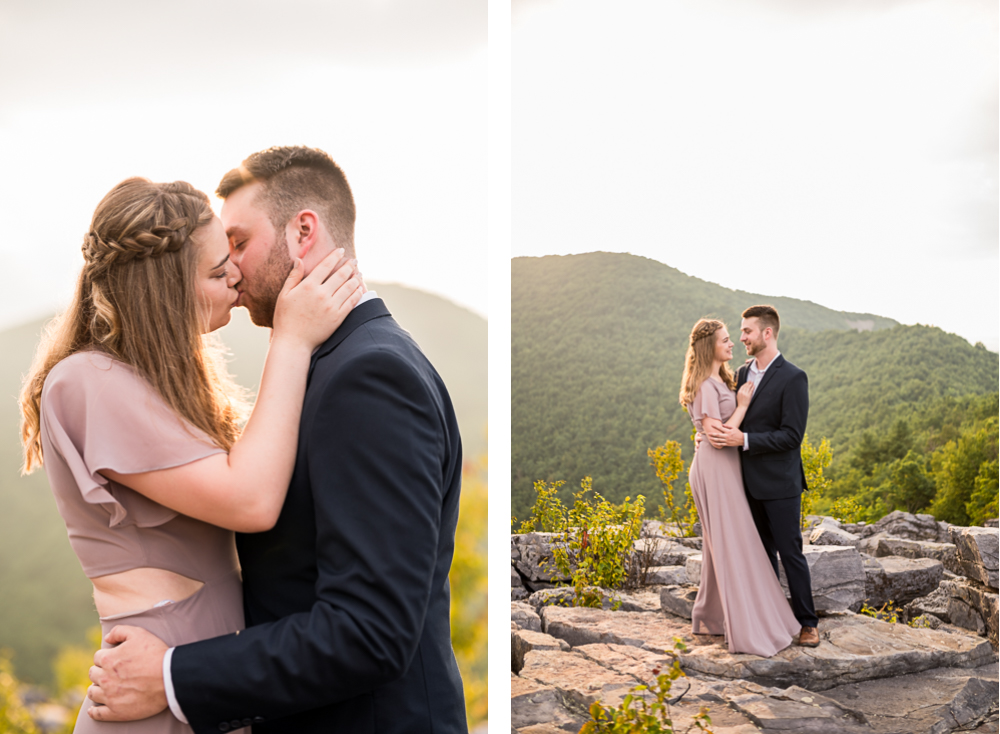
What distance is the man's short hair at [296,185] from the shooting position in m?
1.31

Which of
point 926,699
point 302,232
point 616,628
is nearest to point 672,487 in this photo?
point 616,628

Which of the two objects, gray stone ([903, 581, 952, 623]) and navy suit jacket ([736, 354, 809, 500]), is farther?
gray stone ([903, 581, 952, 623])

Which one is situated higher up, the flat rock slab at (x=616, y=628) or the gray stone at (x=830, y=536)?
the gray stone at (x=830, y=536)

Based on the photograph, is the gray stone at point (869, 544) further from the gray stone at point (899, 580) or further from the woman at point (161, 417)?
the woman at point (161, 417)

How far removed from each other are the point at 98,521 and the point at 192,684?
31cm

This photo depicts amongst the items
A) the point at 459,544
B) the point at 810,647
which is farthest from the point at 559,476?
the point at 810,647

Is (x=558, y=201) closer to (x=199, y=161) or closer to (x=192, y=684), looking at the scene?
(x=199, y=161)

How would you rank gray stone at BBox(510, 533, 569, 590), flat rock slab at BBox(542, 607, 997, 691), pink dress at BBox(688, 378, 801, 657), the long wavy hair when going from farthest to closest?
1. gray stone at BBox(510, 533, 569, 590)
2. pink dress at BBox(688, 378, 801, 657)
3. flat rock slab at BBox(542, 607, 997, 691)
4. the long wavy hair

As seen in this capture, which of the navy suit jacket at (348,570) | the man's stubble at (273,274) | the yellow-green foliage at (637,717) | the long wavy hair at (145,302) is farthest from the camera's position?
the yellow-green foliage at (637,717)

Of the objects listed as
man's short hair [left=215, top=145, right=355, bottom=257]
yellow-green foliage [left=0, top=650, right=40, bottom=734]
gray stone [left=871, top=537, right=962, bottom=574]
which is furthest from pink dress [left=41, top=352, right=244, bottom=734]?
gray stone [left=871, top=537, right=962, bottom=574]

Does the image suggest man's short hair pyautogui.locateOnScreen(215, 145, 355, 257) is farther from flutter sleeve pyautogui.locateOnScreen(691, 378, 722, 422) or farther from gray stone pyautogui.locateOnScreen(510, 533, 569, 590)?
gray stone pyautogui.locateOnScreen(510, 533, 569, 590)

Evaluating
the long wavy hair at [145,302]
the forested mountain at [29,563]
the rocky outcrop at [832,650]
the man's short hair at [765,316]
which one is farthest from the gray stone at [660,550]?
the long wavy hair at [145,302]

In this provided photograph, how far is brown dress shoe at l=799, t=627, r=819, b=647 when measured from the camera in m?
3.77

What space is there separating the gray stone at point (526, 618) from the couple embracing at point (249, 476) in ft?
10.6
